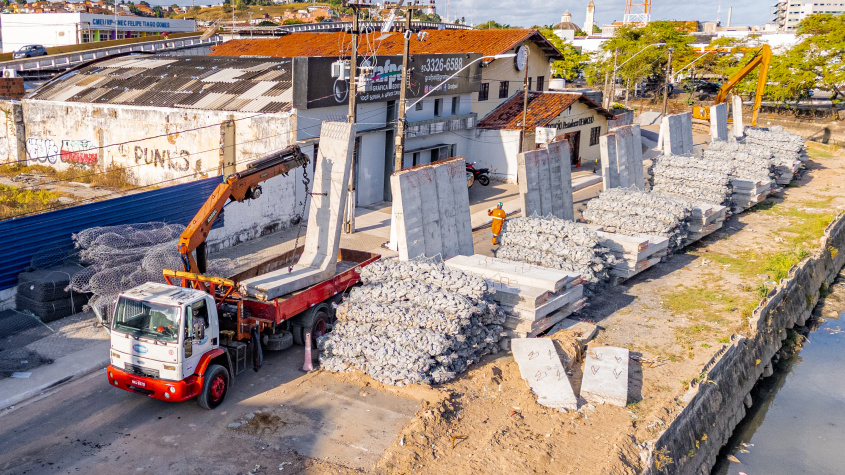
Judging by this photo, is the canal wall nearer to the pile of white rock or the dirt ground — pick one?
the dirt ground

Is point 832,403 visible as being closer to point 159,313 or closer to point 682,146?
point 159,313

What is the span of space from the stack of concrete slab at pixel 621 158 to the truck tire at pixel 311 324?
15.6 m

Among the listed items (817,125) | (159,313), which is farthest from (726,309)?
(817,125)

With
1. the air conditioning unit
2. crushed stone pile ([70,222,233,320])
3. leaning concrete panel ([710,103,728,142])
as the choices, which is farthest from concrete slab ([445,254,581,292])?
leaning concrete panel ([710,103,728,142])

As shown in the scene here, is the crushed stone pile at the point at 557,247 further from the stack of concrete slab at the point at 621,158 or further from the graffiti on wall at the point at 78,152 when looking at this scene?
the graffiti on wall at the point at 78,152

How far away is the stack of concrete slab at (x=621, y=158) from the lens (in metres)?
27.2

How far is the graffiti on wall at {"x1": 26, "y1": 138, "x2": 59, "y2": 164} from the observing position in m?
28.1

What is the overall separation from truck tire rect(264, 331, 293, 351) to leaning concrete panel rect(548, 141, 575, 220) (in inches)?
482

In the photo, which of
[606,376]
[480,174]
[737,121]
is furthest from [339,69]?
[737,121]

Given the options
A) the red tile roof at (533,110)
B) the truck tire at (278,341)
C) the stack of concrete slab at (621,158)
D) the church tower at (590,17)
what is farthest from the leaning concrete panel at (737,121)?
the church tower at (590,17)

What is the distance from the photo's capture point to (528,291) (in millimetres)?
14930

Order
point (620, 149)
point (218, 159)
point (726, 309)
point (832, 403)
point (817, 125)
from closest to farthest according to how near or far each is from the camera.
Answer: point (832, 403) → point (726, 309) → point (218, 159) → point (620, 149) → point (817, 125)

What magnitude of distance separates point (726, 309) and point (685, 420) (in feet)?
21.9

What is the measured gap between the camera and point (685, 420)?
12391mm
